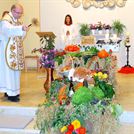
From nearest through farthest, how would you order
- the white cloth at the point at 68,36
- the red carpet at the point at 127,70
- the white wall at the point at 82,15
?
the white cloth at the point at 68,36, the red carpet at the point at 127,70, the white wall at the point at 82,15

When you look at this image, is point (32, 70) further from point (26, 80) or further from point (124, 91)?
point (124, 91)

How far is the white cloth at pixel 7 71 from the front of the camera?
5094 millimetres

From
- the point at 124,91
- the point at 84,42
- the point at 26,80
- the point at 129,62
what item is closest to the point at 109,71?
the point at 124,91

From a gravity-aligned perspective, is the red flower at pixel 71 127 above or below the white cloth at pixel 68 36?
below

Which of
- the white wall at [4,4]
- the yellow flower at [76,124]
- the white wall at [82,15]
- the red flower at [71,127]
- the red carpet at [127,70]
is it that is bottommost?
the red carpet at [127,70]

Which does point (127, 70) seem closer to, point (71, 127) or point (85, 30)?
point (85, 30)

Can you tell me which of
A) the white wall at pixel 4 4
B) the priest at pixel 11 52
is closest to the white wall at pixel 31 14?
the white wall at pixel 4 4

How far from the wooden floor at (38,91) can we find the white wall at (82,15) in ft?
4.46

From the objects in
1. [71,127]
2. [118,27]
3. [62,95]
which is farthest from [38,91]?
[71,127]

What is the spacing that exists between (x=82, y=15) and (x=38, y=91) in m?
3.21

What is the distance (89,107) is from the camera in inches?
122

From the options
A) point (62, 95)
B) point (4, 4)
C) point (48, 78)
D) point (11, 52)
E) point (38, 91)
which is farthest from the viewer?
point (4, 4)

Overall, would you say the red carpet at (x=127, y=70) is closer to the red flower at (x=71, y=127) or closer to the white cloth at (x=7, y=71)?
the white cloth at (x=7, y=71)

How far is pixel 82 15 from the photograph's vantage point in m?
8.66
